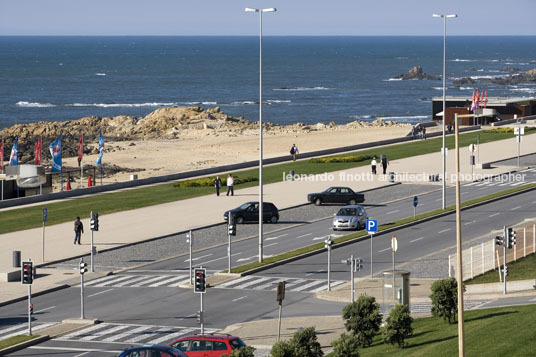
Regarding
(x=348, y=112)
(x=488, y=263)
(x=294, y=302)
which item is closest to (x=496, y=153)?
(x=488, y=263)

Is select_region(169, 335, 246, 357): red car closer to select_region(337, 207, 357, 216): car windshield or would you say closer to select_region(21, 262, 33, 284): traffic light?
select_region(21, 262, 33, 284): traffic light

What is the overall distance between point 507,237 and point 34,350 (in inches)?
775

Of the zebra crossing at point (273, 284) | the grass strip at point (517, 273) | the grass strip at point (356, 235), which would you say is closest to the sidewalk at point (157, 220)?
the zebra crossing at point (273, 284)

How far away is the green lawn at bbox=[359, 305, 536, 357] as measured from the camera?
26.6 meters

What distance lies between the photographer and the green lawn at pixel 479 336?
26578 millimetres

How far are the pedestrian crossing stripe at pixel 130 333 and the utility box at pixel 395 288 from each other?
19.7ft

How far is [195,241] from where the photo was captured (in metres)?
53.8

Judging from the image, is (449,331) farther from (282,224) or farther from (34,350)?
(282,224)

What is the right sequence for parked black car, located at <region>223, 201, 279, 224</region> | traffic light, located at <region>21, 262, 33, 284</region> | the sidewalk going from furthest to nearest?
parked black car, located at <region>223, 201, 279, 224</region> < the sidewalk < traffic light, located at <region>21, 262, 33, 284</region>

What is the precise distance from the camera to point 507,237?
42750 millimetres

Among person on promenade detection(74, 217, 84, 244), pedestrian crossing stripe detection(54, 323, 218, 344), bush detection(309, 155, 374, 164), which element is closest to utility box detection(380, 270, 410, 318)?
pedestrian crossing stripe detection(54, 323, 218, 344)

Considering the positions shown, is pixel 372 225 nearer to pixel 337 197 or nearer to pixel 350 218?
pixel 350 218

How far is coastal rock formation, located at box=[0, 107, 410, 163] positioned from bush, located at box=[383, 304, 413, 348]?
82162mm

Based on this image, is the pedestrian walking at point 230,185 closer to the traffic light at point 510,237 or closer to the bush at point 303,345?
the traffic light at point 510,237
